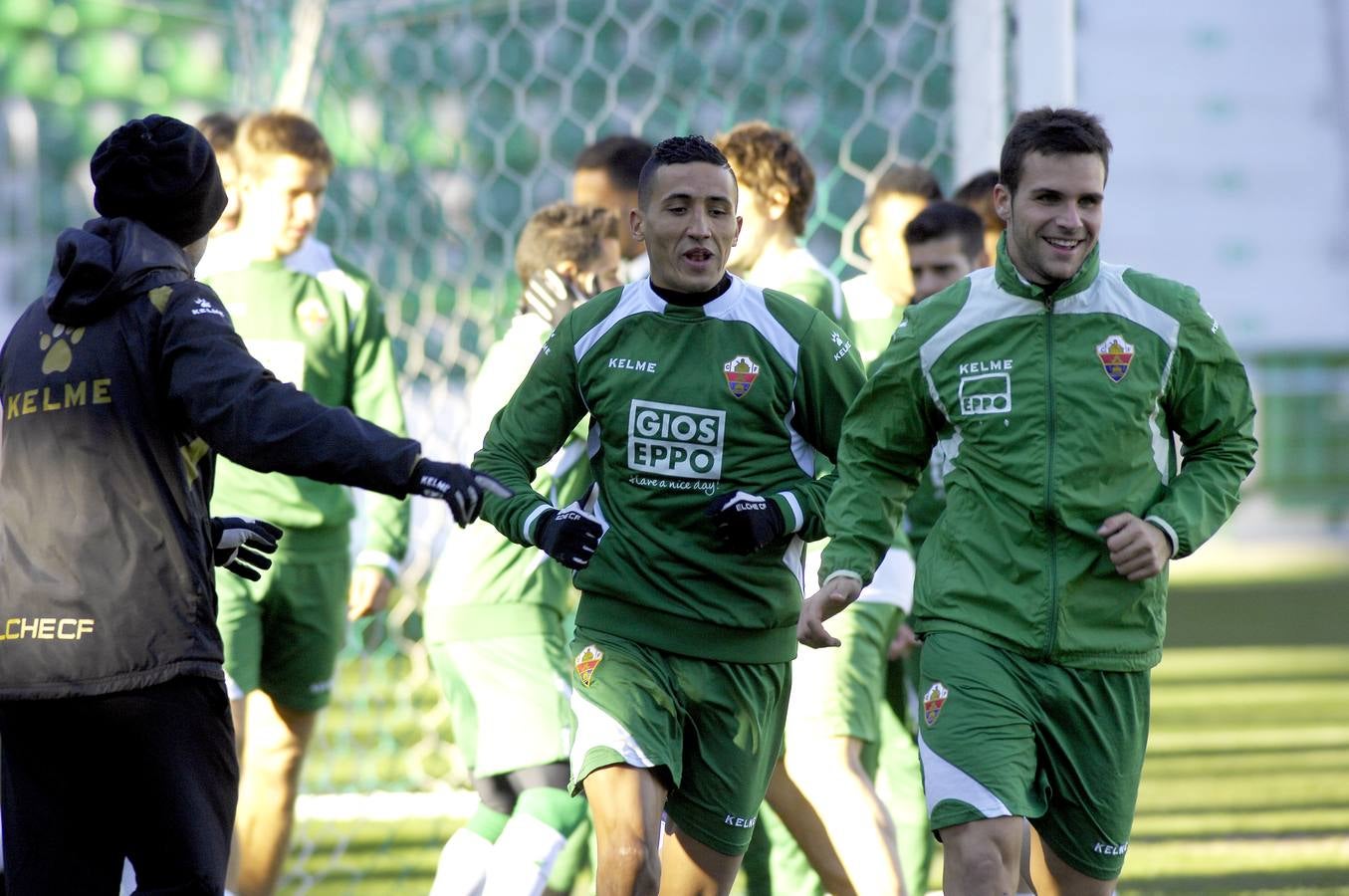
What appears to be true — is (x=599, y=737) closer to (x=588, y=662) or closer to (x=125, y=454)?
(x=588, y=662)

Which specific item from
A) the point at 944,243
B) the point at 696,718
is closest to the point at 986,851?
the point at 696,718

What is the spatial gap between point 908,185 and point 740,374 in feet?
5.51

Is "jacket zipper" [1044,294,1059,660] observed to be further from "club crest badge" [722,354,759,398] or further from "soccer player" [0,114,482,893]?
"soccer player" [0,114,482,893]

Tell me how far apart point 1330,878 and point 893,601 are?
1.73 m

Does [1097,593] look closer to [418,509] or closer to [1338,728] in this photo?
[418,509]

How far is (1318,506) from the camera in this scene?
55.7ft

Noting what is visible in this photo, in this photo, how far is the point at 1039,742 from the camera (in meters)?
3.14

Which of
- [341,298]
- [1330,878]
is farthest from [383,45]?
[1330,878]

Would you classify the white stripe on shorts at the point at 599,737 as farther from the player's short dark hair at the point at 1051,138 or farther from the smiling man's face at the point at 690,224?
the player's short dark hair at the point at 1051,138

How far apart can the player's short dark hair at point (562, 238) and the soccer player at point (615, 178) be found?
0.42 metres

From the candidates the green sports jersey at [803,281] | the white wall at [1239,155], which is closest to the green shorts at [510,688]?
the green sports jersey at [803,281]

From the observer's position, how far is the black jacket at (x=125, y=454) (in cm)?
267

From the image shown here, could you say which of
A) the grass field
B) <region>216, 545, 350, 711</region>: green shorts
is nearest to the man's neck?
<region>216, 545, 350, 711</region>: green shorts

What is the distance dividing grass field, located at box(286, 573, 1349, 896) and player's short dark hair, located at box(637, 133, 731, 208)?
258 centimetres
